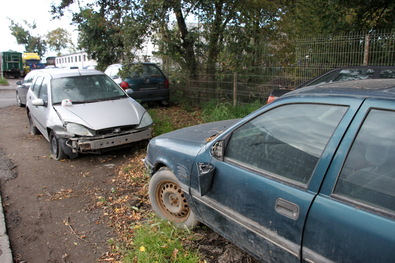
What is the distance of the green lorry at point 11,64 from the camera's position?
37.4m

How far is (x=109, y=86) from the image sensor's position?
716 centimetres

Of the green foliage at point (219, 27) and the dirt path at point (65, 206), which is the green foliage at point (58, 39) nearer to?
the green foliage at point (219, 27)

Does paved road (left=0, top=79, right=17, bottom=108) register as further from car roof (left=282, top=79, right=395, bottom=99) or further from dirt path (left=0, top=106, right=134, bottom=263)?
car roof (left=282, top=79, right=395, bottom=99)

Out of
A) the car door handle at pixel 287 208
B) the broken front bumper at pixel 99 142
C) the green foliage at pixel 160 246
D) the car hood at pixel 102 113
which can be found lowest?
the green foliage at pixel 160 246

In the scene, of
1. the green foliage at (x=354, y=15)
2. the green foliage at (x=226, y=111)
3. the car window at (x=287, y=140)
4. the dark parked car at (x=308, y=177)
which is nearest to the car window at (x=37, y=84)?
the green foliage at (x=226, y=111)

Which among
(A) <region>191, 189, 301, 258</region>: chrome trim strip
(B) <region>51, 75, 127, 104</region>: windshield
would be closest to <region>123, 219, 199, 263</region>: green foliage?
(A) <region>191, 189, 301, 258</region>: chrome trim strip

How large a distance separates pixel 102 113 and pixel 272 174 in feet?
14.7

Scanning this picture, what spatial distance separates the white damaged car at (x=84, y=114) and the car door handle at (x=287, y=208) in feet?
13.6

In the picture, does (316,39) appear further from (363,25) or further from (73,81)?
(73,81)

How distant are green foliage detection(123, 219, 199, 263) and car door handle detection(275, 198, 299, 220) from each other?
1181 millimetres

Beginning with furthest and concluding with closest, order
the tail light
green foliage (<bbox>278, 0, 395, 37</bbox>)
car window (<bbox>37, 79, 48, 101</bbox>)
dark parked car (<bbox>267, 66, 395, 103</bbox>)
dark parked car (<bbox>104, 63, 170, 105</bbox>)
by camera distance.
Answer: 1. dark parked car (<bbox>104, 63, 170, 105</bbox>)
2. the tail light
3. green foliage (<bbox>278, 0, 395, 37</bbox>)
4. car window (<bbox>37, 79, 48, 101</bbox>)
5. dark parked car (<bbox>267, 66, 395, 103</bbox>)

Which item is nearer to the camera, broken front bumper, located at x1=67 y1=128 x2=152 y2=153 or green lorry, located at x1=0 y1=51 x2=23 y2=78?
broken front bumper, located at x1=67 y1=128 x2=152 y2=153

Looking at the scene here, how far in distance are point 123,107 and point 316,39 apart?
5088mm

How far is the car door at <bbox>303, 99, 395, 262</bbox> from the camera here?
1674 mm
